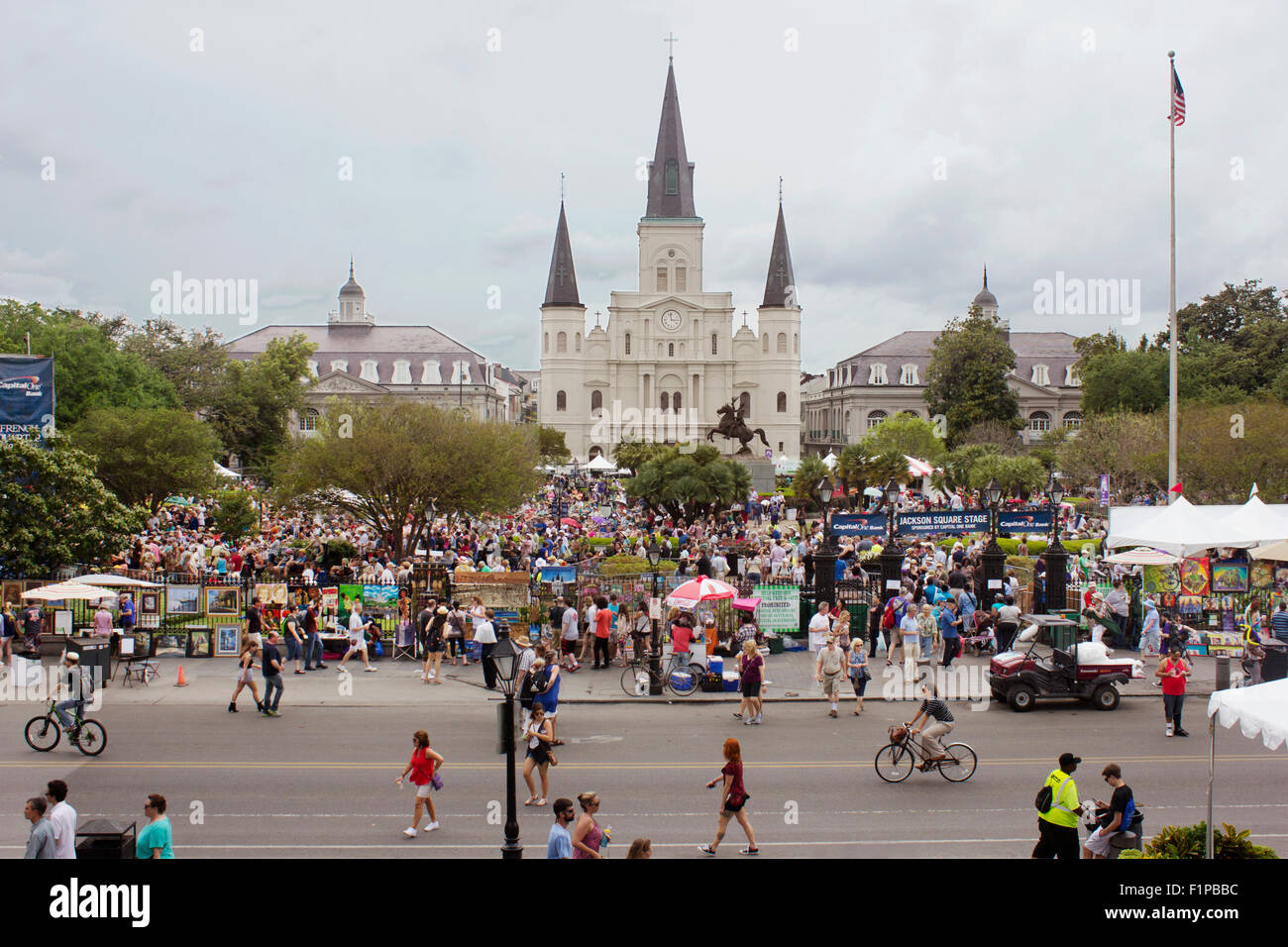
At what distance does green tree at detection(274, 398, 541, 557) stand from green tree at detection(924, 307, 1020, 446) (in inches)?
1959

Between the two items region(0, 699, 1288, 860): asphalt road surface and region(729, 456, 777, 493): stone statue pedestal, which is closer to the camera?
region(0, 699, 1288, 860): asphalt road surface

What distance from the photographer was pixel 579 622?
20.9 m

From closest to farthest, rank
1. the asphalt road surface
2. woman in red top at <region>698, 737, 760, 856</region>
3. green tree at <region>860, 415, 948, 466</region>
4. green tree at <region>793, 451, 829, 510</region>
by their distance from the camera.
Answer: woman in red top at <region>698, 737, 760, 856</region>
the asphalt road surface
green tree at <region>793, 451, 829, 510</region>
green tree at <region>860, 415, 948, 466</region>

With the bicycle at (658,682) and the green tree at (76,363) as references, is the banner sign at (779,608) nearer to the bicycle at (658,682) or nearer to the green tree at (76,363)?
the bicycle at (658,682)

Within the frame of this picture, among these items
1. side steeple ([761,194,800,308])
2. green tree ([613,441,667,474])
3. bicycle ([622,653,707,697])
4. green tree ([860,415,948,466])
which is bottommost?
bicycle ([622,653,707,697])

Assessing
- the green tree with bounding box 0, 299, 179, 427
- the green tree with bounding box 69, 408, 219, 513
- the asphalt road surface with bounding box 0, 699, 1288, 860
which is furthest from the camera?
the green tree with bounding box 0, 299, 179, 427

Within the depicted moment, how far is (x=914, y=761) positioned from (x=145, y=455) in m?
28.7

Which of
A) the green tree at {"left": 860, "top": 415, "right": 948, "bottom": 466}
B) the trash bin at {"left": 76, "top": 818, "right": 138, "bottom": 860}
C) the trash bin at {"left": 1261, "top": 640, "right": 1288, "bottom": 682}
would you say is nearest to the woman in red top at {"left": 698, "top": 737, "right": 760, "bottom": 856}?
the trash bin at {"left": 76, "top": 818, "right": 138, "bottom": 860}

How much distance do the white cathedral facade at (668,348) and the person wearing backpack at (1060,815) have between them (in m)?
84.3

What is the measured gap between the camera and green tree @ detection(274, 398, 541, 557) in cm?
2891

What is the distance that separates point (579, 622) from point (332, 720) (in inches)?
→ 245

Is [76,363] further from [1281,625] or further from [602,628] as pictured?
[1281,625]

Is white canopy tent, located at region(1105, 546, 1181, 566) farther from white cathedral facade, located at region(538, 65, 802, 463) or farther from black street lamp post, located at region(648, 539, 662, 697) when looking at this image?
white cathedral facade, located at region(538, 65, 802, 463)
